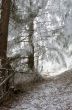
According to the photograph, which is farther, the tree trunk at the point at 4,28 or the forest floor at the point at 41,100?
the tree trunk at the point at 4,28

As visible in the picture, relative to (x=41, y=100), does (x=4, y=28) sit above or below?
above

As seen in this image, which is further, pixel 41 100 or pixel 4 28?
pixel 4 28

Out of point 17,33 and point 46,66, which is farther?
point 46,66

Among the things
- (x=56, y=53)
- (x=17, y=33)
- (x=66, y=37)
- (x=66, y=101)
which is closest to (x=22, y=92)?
(x=66, y=101)

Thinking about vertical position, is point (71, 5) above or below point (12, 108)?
above

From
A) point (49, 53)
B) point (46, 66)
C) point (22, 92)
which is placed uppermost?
point (22, 92)

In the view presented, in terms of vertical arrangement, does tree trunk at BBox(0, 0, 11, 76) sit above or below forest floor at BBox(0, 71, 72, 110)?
above

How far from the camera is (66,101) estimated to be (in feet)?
31.8

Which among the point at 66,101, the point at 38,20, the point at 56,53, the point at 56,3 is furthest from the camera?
the point at 56,53

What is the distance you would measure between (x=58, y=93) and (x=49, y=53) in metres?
11.6

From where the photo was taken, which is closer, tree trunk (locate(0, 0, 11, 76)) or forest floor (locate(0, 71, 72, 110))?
forest floor (locate(0, 71, 72, 110))

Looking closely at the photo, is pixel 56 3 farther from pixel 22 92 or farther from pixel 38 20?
pixel 22 92

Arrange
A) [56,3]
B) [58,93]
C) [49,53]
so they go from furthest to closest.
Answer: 1. [49,53]
2. [56,3]
3. [58,93]

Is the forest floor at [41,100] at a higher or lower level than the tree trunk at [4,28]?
lower
